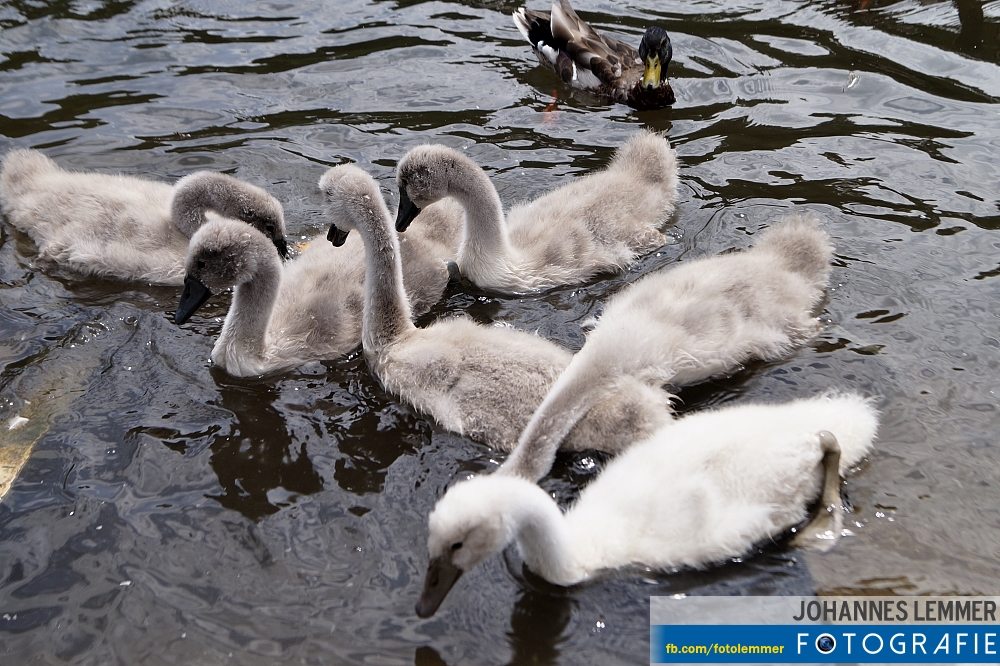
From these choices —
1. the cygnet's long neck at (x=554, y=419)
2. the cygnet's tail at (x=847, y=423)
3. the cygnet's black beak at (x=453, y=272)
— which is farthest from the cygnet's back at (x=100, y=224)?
the cygnet's tail at (x=847, y=423)

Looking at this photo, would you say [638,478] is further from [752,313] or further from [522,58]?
[522,58]

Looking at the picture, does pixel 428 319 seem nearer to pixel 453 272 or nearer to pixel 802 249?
pixel 453 272

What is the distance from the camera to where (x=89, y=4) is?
385 inches

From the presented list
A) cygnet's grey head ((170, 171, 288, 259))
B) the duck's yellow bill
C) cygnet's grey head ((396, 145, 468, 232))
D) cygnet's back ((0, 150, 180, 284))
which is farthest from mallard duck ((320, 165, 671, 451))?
the duck's yellow bill

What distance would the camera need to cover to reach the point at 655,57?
7797mm

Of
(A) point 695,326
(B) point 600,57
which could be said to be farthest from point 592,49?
(A) point 695,326

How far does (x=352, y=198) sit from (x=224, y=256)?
75 centimetres

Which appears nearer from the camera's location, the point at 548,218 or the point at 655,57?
the point at 548,218

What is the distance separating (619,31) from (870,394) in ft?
20.0

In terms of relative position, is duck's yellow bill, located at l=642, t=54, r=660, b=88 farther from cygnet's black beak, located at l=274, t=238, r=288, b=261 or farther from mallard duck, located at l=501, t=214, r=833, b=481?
cygnet's black beak, located at l=274, t=238, r=288, b=261

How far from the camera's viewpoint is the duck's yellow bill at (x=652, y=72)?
779cm

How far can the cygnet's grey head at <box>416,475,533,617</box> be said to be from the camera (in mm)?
3291

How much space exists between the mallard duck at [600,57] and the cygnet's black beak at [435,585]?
5.53 meters

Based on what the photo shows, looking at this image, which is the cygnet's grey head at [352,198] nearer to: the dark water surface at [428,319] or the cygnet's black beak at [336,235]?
the cygnet's black beak at [336,235]
